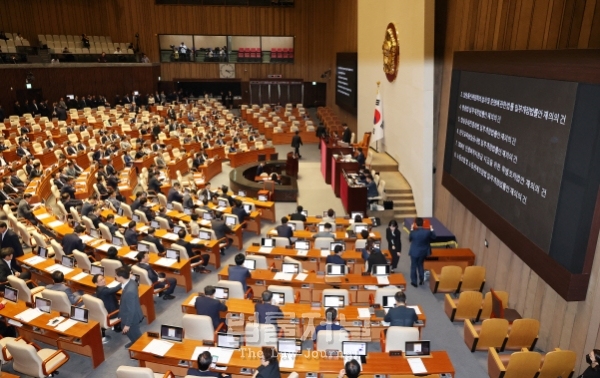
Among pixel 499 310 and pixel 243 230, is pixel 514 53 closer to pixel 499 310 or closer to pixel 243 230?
pixel 499 310

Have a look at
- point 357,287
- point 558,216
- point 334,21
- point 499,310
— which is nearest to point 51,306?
point 357,287

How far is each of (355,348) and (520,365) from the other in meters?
2.33

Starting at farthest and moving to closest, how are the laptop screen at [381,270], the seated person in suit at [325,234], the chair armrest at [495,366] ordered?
1. the seated person in suit at [325,234]
2. the laptop screen at [381,270]
3. the chair armrest at [495,366]

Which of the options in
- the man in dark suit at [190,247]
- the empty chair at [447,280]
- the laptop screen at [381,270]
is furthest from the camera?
the man in dark suit at [190,247]

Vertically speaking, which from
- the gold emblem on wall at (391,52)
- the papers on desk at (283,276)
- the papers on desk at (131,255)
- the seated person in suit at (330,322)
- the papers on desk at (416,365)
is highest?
the gold emblem on wall at (391,52)

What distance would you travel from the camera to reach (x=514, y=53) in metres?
8.23

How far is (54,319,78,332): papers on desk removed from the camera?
720 centimetres

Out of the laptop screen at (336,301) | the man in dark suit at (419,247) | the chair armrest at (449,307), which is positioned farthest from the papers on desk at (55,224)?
the chair armrest at (449,307)

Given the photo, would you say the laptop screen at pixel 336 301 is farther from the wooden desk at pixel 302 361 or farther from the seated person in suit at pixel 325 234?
the seated person in suit at pixel 325 234

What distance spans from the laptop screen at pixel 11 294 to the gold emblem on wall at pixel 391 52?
13.6 meters

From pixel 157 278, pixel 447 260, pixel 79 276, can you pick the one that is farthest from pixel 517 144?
pixel 79 276

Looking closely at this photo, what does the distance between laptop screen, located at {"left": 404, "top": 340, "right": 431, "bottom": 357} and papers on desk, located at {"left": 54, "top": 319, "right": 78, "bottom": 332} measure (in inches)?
203

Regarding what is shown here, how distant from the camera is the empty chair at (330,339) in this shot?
22.0 ft

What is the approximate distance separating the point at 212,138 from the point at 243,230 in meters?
10.1
